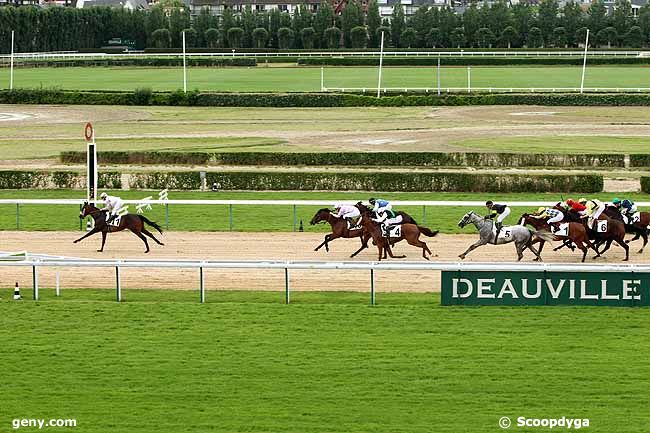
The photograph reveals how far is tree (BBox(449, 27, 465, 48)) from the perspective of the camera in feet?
295

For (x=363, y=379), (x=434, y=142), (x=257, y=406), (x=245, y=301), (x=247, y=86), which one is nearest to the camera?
(x=257, y=406)

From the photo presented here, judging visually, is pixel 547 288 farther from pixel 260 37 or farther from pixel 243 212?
pixel 260 37

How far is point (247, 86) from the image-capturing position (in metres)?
59.8

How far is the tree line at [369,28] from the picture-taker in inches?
3536

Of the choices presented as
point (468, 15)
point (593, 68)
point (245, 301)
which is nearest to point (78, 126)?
point (245, 301)

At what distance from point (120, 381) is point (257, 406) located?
156 centimetres

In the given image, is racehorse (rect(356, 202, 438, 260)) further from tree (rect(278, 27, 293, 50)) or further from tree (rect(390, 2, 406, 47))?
tree (rect(390, 2, 406, 47))

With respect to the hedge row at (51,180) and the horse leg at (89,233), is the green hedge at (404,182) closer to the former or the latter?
Answer: the hedge row at (51,180)

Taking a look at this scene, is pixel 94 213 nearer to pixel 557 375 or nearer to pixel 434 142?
pixel 557 375

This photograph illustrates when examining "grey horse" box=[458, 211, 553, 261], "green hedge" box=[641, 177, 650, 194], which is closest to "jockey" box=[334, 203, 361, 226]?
"grey horse" box=[458, 211, 553, 261]

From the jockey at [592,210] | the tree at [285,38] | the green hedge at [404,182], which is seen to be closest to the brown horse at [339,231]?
the jockey at [592,210]

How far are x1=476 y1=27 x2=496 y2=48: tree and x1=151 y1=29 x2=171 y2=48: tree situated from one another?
21.7 m

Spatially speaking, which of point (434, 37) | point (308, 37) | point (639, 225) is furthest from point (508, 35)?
point (639, 225)

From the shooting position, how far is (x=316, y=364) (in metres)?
13.6
